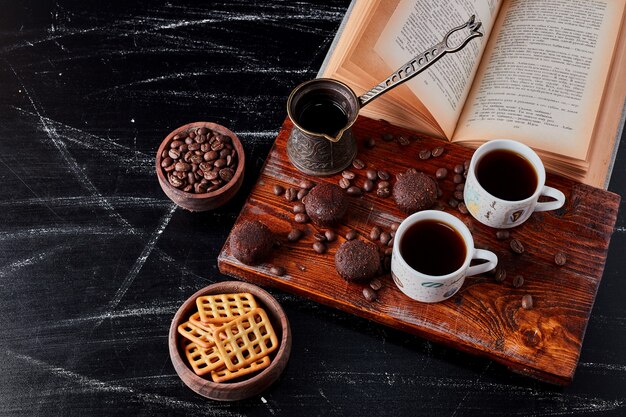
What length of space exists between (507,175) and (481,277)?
8.9 inches

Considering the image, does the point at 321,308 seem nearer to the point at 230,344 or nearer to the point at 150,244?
the point at 230,344

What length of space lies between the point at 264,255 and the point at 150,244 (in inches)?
11.6

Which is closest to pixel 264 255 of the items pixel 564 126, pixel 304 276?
pixel 304 276

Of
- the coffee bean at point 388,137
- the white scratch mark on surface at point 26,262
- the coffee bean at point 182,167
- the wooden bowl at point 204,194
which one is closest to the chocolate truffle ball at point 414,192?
the coffee bean at point 388,137

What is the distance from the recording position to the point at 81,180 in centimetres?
195

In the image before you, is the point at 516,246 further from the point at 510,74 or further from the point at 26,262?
the point at 26,262

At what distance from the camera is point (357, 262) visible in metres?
1.68

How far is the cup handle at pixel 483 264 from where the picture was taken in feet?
5.30

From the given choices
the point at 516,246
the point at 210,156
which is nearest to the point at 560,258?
the point at 516,246

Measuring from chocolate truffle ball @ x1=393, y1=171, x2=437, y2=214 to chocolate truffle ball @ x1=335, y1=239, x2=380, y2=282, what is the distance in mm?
136

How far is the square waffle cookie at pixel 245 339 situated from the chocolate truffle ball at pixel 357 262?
19 centimetres

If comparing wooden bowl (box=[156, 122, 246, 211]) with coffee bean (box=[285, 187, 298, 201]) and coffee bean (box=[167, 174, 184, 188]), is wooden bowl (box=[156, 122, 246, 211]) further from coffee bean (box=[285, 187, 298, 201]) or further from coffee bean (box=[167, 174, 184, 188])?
coffee bean (box=[285, 187, 298, 201])

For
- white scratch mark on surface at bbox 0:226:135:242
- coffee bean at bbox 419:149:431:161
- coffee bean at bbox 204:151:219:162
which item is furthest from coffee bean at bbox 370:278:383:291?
white scratch mark on surface at bbox 0:226:135:242

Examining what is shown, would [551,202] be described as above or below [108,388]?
above
